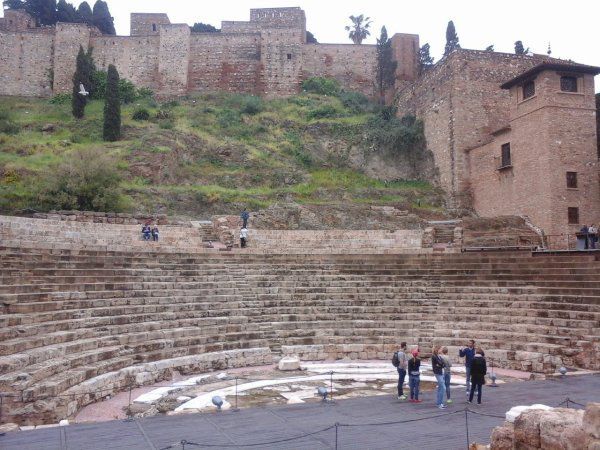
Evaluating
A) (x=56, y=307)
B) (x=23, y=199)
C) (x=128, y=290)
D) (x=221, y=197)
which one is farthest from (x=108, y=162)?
(x=56, y=307)

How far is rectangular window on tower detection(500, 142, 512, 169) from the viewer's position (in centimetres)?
2459

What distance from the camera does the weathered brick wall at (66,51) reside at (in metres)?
41.2

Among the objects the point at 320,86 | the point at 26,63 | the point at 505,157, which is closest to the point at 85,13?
the point at 26,63

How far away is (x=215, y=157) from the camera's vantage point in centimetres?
3128

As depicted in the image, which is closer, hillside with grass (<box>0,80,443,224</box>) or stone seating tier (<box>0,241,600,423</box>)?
stone seating tier (<box>0,241,600,423</box>)

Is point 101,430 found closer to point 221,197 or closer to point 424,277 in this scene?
point 424,277

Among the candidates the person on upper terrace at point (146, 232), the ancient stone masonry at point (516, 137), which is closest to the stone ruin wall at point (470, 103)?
the ancient stone masonry at point (516, 137)

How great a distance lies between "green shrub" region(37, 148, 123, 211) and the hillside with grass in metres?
0.04

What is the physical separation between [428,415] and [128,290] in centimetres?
833

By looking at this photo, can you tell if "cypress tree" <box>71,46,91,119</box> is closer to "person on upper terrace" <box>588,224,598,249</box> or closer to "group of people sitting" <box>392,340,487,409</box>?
"person on upper terrace" <box>588,224,598,249</box>

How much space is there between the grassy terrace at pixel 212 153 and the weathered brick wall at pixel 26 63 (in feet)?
7.69

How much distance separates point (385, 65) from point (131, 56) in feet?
67.3

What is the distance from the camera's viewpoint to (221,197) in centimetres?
2645

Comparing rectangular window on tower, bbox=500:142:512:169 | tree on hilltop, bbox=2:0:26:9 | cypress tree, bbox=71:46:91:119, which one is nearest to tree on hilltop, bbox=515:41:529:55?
Result: rectangular window on tower, bbox=500:142:512:169
